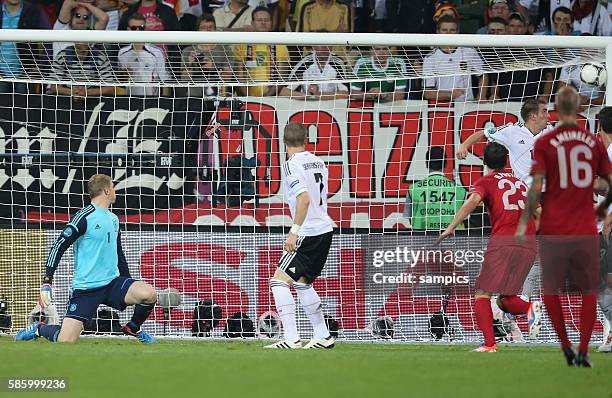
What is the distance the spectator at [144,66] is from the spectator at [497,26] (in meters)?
5.03

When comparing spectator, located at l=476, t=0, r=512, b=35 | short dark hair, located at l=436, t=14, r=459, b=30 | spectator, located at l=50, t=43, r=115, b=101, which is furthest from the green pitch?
spectator, located at l=476, t=0, r=512, b=35

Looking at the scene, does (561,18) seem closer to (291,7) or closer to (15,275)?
(291,7)

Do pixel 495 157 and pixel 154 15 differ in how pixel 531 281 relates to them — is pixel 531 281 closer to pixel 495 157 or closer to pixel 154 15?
pixel 495 157

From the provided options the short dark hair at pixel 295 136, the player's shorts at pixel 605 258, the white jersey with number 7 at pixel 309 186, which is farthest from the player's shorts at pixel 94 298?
the player's shorts at pixel 605 258

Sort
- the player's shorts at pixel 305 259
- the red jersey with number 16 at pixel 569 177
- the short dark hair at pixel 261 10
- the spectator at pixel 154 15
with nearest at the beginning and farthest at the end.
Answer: the red jersey with number 16 at pixel 569 177 < the player's shorts at pixel 305 259 < the spectator at pixel 154 15 < the short dark hair at pixel 261 10

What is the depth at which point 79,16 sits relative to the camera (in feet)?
57.2

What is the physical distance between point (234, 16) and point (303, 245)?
21.9 ft

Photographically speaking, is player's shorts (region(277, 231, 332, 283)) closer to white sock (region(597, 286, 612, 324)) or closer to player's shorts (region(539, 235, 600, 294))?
white sock (region(597, 286, 612, 324))

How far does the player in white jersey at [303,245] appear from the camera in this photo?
11719 mm

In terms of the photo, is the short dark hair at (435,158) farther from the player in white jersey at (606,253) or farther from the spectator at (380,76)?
the player in white jersey at (606,253)

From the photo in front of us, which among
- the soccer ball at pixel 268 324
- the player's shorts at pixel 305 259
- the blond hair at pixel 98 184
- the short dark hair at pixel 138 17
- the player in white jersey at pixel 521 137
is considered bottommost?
the soccer ball at pixel 268 324

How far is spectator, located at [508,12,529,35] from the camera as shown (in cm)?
1767

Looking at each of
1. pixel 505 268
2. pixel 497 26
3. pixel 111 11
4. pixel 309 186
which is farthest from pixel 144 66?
pixel 505 268

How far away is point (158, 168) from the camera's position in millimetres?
15094
